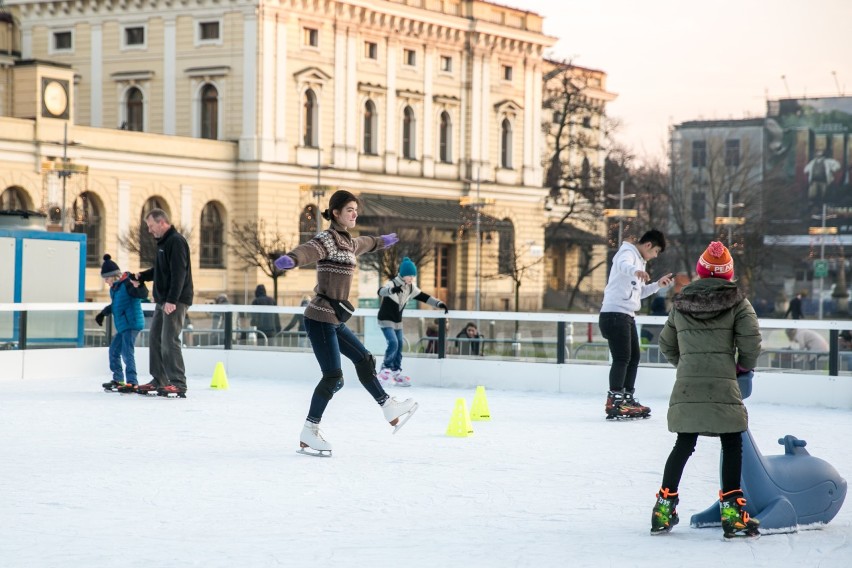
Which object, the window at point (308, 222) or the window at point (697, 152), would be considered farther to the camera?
the window at point (697, 152)

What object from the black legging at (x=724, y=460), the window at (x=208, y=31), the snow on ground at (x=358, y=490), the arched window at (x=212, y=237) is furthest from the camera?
the window at (x=208, y=31)

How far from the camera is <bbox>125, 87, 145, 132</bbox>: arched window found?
56.9m

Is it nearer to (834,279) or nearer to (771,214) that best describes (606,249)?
(771,214)

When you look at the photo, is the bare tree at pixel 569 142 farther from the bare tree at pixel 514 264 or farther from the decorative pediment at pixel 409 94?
the decorative pediment at pixel 409 94

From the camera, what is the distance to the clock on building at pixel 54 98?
48031 mm

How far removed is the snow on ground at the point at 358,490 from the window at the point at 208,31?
1661 inches

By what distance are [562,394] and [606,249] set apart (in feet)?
199

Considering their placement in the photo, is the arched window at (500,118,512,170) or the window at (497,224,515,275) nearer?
the window at (497,224,515,275)

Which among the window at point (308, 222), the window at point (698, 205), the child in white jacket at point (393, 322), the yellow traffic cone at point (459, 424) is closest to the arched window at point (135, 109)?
the window at point (308, 222)

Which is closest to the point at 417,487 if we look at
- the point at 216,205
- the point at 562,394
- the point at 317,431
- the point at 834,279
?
the point at 317,431

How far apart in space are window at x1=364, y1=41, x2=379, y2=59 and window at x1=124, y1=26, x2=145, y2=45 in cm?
902

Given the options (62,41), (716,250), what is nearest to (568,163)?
(62,41)

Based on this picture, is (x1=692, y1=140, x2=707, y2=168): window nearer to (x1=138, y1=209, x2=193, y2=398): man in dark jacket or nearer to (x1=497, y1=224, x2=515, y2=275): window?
(x1=497, y1=224, x2=515, y2=275): window

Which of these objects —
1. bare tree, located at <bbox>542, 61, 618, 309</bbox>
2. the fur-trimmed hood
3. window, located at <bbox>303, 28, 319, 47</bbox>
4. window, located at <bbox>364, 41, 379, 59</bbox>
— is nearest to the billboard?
bare tree, located at <bbox>542, 61, 618, 309</bbox>
